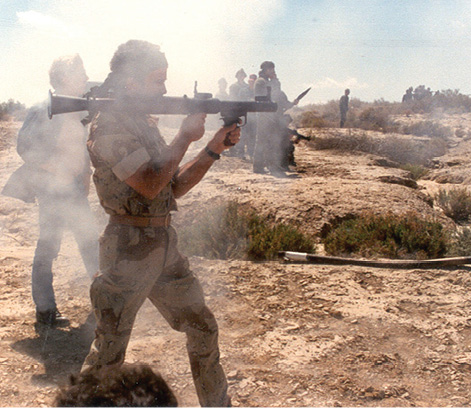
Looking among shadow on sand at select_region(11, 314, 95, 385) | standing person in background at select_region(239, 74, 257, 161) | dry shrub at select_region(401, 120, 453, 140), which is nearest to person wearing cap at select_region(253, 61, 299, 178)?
standing person in background at select_region(239, 74, 257, 161)

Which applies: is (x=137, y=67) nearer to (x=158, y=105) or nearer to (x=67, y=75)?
(x=158, y=105)

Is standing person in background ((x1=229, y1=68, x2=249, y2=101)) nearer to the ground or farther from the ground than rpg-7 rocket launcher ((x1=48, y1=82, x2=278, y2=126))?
farther from the ground

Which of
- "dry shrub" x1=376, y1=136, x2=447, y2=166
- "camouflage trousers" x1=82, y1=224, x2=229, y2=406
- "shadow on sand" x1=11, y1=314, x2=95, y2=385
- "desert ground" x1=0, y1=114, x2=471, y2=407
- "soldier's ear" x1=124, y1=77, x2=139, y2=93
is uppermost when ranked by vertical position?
"soldier's ear" x1=124, y1=77, x2=139, y2=93

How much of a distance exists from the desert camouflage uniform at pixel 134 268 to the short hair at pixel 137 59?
21 centimetres

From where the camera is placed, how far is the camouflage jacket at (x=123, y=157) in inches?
82.4

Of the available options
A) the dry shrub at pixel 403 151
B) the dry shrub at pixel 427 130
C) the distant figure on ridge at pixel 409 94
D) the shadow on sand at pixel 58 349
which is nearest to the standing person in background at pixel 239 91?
the dry shrub at pixel 403 151

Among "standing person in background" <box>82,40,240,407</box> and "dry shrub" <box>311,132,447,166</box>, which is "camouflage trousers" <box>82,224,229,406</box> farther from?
"dry shrub" <box>311,132,447,166</box>

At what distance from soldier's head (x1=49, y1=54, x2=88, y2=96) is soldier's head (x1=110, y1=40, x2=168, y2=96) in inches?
50.0

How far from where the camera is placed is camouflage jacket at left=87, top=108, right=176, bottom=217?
2092mm

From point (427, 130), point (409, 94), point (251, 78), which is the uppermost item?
point (409, 94)

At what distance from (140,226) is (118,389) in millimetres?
969

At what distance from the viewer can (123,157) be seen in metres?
2.09

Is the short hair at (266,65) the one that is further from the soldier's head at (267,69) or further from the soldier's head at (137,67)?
the soldier's head at (137,67)

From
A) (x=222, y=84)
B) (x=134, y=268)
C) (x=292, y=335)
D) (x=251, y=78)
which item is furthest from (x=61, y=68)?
(x=222, y=84)
